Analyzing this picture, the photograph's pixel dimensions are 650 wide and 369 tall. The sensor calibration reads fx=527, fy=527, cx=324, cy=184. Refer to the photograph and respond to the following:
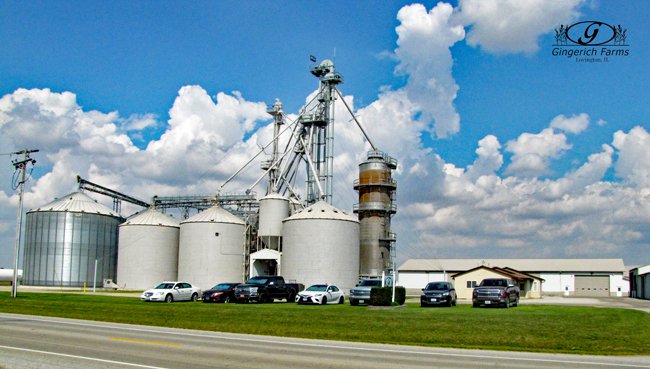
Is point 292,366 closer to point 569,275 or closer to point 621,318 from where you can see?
point 621,318

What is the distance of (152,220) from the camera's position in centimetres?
6850

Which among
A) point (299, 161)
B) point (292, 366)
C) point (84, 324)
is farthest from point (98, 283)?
point (292, 366)

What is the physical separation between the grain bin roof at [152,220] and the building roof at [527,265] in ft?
125

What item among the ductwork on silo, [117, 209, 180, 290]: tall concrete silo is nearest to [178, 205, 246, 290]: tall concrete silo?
the ductwork on silo

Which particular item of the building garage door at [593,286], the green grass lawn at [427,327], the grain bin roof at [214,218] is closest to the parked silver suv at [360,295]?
the green grass lawn at [427,327]

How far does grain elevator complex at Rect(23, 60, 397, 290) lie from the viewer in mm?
58250

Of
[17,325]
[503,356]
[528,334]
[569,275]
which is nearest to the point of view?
[503,356]

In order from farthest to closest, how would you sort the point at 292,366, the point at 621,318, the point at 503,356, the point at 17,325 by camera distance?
the point at 621,318 < the point at 17,325 < the point at 503,356 < the point at 292,366

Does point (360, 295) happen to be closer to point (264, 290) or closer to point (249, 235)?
point (264, 290)

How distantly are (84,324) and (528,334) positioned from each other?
1823cm

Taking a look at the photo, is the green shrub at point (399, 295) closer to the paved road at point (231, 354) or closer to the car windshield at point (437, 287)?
the car windshield at point (437, 287)

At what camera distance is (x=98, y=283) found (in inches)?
2739

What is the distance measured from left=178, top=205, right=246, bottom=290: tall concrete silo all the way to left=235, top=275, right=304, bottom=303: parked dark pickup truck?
76.4 feet

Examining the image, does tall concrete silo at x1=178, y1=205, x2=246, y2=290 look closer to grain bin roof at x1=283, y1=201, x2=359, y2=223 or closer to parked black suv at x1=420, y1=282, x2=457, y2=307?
grain bin roof at x1=283, y1=201, x2=359, y2=223
